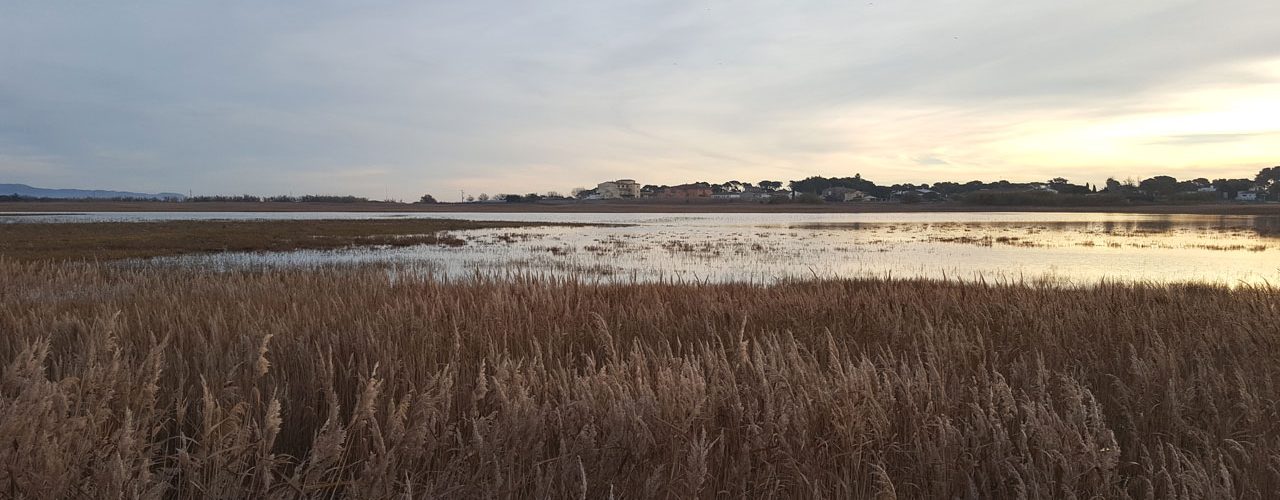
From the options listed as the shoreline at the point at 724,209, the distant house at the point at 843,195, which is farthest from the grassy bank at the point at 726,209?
the distant house at the point at 843,195

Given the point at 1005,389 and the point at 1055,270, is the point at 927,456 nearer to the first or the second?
the point at 1005,389

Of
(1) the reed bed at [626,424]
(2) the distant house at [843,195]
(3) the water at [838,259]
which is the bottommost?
(3) the water at [838,259]

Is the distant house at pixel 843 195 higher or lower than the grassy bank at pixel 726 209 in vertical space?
higher

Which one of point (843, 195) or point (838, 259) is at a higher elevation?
point (843, 195)

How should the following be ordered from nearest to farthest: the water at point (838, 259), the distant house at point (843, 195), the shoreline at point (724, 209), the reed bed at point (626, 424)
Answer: the reed bed at point (626, 424)
the water at point (838, 259)
the shoreline at point (724, 209)
the distant house at point (843, 195)

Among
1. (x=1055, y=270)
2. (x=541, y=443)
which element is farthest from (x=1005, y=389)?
(x=1055, y=270)

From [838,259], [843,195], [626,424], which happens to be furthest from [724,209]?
[626,424]

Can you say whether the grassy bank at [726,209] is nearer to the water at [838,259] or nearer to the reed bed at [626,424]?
the water at [838,259]

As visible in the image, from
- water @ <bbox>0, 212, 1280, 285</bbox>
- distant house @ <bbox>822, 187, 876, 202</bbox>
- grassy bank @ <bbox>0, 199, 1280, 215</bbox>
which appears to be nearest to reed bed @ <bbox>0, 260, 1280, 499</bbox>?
water @ <bbox>0, 212, 1280, 285</bbox>

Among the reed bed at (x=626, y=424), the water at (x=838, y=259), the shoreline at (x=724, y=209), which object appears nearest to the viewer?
the reed bed at (x=626, y=424)

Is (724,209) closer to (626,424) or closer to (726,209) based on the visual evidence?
(726,209)

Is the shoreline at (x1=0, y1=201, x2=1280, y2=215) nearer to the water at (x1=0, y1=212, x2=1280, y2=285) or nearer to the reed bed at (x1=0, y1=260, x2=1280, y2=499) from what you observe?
the water at (x1=0, y1=212, x2=1280, y2=285)

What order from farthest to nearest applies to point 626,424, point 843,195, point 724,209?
1. point 843,195
2. point 724,209
3. point 626,424

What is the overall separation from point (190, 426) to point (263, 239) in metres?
37.2
